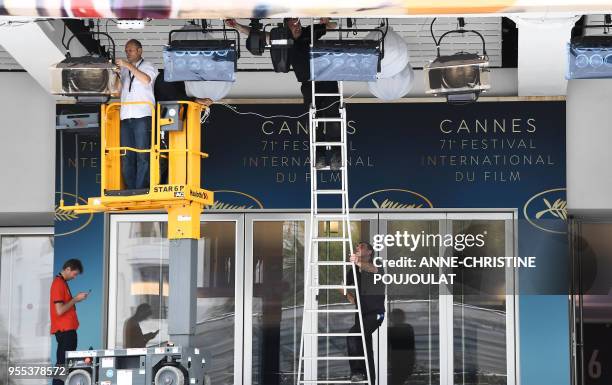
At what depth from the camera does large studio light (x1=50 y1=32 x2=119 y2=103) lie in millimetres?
10312

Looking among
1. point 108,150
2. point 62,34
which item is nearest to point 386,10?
point 108,150

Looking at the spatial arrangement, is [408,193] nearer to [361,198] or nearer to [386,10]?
[361,198]

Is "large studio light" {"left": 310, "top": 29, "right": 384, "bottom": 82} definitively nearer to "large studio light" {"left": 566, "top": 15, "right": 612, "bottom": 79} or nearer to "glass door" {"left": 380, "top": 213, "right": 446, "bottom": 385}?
"large studio light" {"left": 566, "top": 15, "right": 612, "bottom": 79}

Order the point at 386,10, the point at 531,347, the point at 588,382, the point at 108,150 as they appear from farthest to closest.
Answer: the point at 588,382 → the point at 531,347 → the point at 108,150 → the point at 386,10

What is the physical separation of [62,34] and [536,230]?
17.8 feet

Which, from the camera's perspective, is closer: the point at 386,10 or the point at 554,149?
the point at 386,10

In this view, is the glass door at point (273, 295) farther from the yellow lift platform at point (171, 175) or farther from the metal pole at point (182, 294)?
the metal pole at point (182, 294)

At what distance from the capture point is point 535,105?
1264cm

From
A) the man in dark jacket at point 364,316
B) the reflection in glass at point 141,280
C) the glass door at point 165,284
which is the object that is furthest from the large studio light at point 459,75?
the reflection in glass at point 141,280

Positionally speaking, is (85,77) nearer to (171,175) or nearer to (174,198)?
(171,175)

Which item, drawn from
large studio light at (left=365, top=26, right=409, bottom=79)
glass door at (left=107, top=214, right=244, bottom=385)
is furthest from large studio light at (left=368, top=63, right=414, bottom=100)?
glass door at (left=107, top=214, right=244, bottom=385)

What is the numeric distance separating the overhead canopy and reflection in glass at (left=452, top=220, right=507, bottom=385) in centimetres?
475

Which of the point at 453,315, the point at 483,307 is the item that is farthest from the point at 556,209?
the point at 453,315

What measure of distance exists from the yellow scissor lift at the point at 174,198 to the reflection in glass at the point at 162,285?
7.08ft
